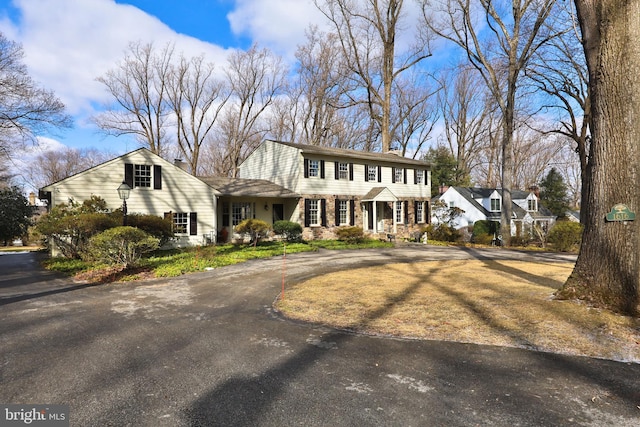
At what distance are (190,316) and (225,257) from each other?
7.84 m

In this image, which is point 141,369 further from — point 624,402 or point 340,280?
point 340,280

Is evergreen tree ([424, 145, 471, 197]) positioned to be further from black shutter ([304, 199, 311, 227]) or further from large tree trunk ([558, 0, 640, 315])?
large tree trunk ([558, 0, 640, 315])

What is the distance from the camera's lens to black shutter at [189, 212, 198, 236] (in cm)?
1800

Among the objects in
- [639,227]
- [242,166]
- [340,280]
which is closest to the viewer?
[639,227]

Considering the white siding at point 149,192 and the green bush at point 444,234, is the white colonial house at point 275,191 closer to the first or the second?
the white siding at point 149,192

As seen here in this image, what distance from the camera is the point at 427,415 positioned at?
9.74 ft

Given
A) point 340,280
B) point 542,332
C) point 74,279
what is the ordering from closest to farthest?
point 542,332
point 340,280
point 74,279

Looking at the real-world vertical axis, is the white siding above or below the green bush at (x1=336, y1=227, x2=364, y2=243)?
above

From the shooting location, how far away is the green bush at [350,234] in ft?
66.0

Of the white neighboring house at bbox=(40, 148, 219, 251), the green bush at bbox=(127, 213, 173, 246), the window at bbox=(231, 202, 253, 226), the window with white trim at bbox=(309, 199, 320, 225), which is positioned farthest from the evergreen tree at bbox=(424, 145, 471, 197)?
the green bush at bbox=(127, 213, 173, 246)

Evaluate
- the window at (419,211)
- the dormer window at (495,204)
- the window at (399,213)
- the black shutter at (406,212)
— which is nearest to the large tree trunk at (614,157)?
the window at (399,213)

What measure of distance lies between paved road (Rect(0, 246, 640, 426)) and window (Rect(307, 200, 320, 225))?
50.6 ft

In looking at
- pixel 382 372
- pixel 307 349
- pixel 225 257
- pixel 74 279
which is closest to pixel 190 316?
pixel 307 349
